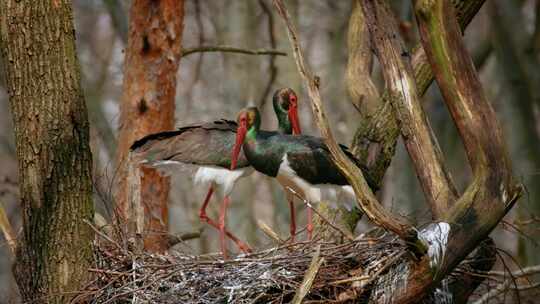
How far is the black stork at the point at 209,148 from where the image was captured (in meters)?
8.34

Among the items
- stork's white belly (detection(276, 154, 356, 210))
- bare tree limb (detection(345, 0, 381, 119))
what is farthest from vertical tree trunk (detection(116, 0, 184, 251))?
bare tree limb (detection(345, 0, 381, 119))

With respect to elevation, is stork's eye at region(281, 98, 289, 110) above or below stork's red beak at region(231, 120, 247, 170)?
above

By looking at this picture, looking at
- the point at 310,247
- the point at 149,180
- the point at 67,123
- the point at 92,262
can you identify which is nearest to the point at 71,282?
the point at 92,262

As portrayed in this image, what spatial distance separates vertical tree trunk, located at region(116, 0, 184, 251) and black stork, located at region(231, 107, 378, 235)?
115 centimetres

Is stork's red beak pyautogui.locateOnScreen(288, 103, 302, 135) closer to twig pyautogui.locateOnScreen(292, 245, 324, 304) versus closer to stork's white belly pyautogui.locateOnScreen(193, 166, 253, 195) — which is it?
stork's white belly pyautogui.locateOnScreen(193, 166, 253, 195)

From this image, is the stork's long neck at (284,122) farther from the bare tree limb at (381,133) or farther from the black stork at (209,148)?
the bare tree limb at (381,133)

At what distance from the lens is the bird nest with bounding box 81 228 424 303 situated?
20.3ft

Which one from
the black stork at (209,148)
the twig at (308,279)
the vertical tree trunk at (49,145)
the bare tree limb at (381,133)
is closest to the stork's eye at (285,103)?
the black stork at (209,148)

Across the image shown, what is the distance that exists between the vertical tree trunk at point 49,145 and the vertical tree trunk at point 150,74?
8.97 ft

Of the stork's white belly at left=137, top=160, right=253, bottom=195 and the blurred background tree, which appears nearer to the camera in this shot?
the stork's white belly at left=137, top=160, right=253, bottom=195

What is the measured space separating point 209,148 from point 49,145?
2.51m

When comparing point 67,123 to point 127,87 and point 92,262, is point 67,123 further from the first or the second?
point 127,87

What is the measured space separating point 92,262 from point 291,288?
110cm

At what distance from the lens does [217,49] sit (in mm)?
9375
